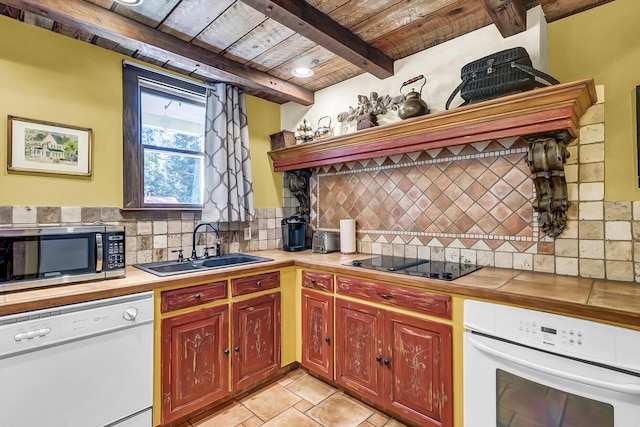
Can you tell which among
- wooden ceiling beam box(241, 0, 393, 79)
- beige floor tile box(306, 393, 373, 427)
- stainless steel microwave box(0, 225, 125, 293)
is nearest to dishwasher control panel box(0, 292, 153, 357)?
stainless steel microwave box(0, 225, 125, 293)

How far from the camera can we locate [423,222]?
7.94 feet

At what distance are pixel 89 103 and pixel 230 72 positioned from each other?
38.2 inches

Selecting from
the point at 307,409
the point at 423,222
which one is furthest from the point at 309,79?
the point at 307,409

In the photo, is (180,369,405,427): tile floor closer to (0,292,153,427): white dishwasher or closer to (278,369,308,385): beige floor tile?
(278,369,308,385): beige floor tile

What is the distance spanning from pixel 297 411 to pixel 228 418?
0.44 m

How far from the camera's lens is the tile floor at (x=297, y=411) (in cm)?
197

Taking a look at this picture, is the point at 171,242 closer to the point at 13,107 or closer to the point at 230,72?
the point at 13,107

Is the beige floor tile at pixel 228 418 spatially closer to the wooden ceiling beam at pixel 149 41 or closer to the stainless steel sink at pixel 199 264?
the stainless steel sink at pixel 199 264

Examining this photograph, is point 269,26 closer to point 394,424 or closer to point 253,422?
point 253,422

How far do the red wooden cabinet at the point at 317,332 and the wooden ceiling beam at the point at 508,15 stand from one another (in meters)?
1.95

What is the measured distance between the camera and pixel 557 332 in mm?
1327

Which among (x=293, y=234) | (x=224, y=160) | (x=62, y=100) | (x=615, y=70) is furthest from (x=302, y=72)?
(x=615, y=70)

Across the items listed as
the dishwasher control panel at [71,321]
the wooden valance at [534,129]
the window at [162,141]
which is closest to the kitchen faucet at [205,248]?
the window at [162,141]

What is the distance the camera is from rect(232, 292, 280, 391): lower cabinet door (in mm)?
2189
